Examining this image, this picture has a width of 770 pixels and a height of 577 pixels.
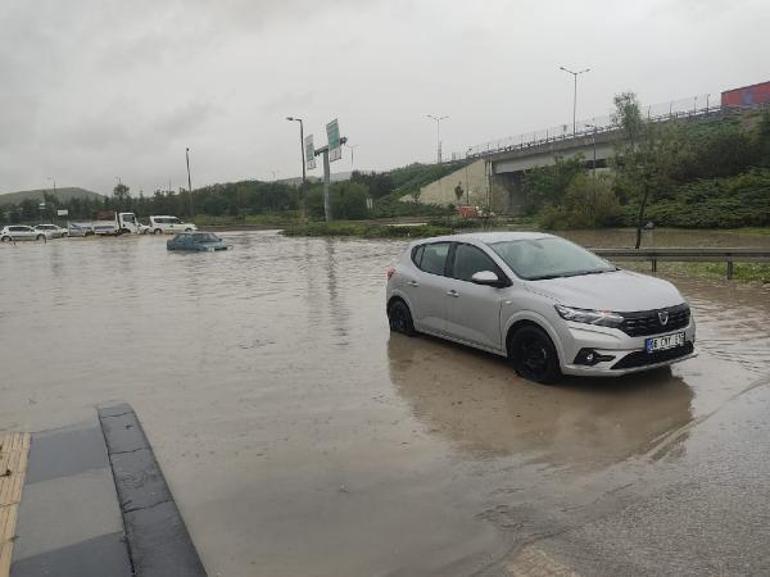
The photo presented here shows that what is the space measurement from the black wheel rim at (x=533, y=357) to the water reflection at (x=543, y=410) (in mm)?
150

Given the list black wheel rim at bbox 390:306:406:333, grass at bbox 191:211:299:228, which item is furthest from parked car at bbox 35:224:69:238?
black wheel rim at bbox 390:306:406:333

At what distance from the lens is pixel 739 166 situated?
150 ft

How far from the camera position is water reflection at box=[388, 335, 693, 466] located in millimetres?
5402

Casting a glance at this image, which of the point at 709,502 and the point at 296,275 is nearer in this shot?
the point at 709,502

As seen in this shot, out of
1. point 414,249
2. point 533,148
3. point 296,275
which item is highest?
point 533,148

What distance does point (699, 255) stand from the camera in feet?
51.2

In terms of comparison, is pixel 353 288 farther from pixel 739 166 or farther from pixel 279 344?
pixel 739 166

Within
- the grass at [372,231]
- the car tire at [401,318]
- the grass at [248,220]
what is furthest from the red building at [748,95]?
the car tire at [401,318]

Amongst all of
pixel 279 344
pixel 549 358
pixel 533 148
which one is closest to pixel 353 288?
pixel 279 344

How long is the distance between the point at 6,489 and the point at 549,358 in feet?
16.0

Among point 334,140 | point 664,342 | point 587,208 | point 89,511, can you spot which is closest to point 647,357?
point 664,342

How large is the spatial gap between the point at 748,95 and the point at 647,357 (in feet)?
218

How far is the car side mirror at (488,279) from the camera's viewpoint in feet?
24.4

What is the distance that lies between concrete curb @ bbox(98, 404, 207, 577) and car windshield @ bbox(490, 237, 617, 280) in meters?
4.32
